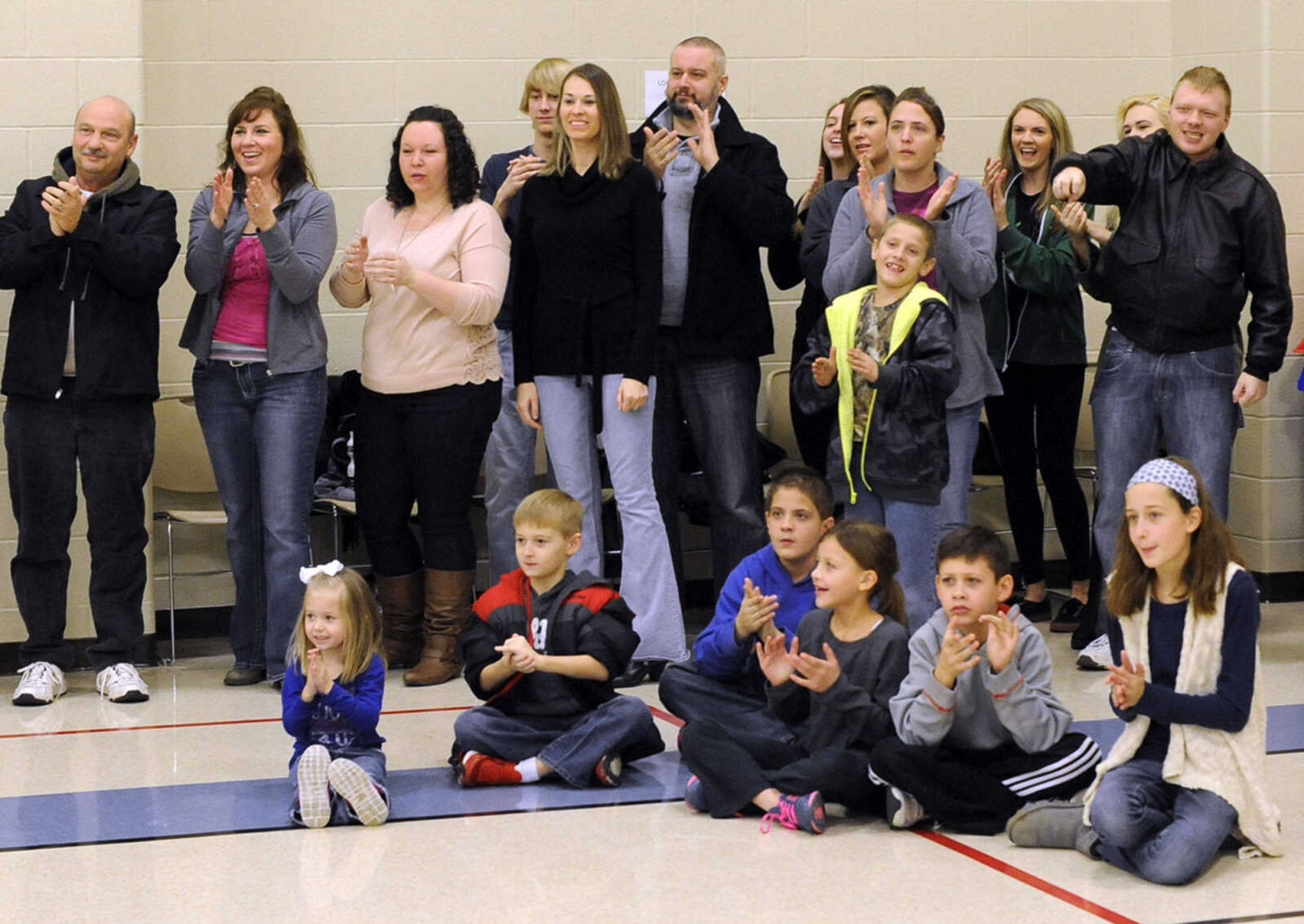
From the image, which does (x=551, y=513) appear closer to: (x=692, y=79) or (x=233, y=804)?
(x=233, y=804)

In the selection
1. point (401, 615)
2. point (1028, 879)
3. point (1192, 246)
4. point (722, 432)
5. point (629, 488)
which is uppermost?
point (1192, 246)

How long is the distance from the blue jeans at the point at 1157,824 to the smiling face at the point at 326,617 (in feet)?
4.88

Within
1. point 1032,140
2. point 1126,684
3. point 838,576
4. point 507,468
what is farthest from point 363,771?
point 1032,140

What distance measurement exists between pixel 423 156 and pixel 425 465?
0.84m

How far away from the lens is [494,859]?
10.6 ft

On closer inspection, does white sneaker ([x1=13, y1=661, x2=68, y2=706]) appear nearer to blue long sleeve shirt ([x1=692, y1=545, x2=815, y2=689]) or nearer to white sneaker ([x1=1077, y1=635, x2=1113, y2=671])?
blue long sleeve shirt ([x1=692, y1=545, x2=815, y2=689])

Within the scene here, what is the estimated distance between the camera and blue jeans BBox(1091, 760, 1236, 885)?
3.02 metres

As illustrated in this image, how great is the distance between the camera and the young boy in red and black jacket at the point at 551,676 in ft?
12.3

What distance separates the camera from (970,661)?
3.27m

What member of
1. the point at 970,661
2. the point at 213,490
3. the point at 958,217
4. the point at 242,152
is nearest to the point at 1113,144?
the point at 958,217

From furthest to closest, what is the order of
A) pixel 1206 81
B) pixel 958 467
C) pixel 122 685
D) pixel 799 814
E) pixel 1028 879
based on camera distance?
1. pixel 122 685
2. pixel 1206 81
3. pixel 958 467
4. pixel 799 814
5. pixel 1028 879

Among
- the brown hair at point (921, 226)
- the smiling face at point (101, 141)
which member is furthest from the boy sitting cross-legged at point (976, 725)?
the smiling face at point (101, 141)

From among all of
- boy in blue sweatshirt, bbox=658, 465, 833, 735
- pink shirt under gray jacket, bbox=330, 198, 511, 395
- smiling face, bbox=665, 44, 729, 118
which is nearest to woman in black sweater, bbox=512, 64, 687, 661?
pink shirt under gray jacket, bbox=330, 198, 511, 395

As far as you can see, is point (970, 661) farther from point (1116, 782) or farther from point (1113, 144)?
point (1113, 144)
